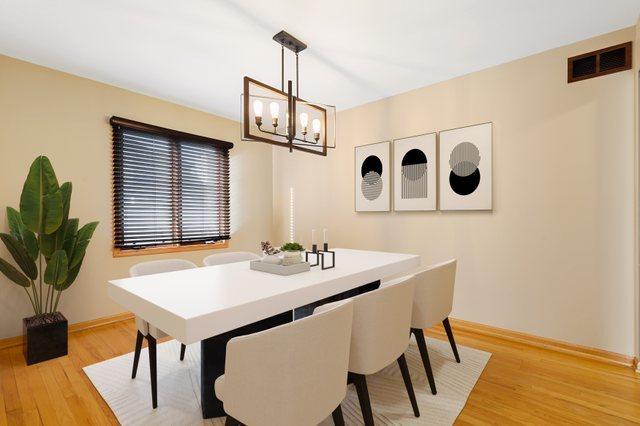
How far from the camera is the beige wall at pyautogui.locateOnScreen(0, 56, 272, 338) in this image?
2656 mm

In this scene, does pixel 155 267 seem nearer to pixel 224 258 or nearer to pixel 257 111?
pixel 224 258

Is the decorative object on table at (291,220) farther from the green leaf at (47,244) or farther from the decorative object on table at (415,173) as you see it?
the green leaf at (47,244)

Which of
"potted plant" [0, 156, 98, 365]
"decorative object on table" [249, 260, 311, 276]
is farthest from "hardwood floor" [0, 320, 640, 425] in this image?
"decorative object on table" [249, 260, 311, 276]

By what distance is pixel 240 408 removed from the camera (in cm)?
103

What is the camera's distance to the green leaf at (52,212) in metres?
2.40

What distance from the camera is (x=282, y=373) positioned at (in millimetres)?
993

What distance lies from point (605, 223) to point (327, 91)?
2849mm

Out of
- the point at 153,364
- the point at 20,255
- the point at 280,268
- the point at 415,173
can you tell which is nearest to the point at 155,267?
the point at 153,364

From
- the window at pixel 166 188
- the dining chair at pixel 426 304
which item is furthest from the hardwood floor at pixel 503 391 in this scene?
the window at pixel 166 188

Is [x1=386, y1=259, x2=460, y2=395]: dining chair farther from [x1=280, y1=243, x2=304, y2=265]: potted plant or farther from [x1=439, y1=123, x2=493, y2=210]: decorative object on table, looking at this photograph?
[x1=439, y1=123, x2=493, y2=210]: decorative object on table

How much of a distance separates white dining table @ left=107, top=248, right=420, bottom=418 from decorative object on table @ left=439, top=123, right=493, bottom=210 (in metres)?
1.33

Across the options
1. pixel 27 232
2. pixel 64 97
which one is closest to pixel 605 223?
pixel 27 232

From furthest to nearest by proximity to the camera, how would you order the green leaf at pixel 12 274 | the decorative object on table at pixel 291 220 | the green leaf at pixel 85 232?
the decorative object on table at pixel 291 220
the green leaf at pixel 85 232
the green leaf at pixel 12 274

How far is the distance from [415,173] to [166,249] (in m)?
3.05
